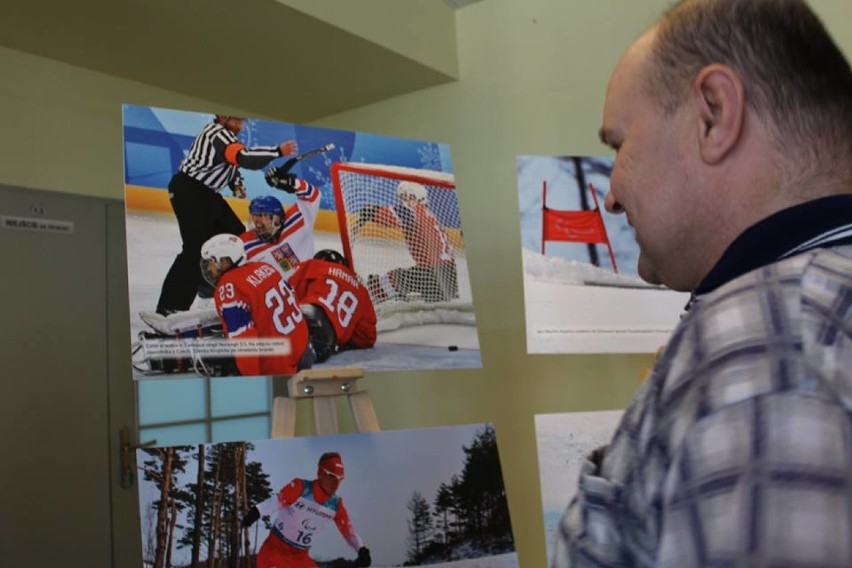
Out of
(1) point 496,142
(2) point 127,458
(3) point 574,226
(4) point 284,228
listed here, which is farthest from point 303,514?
(1) point 496,142

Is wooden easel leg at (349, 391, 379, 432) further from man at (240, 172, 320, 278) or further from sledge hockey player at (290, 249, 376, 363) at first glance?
man at (240, 172, 320, 278)

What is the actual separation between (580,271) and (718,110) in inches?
49.5

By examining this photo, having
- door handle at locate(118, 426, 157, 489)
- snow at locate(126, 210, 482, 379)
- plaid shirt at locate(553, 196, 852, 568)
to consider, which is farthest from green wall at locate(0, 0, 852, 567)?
plaid shirt at locate(553, 196, 852, 568)

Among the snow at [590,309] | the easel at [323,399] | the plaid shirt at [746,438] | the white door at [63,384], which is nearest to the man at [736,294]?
the plaid shirt at [746,438]

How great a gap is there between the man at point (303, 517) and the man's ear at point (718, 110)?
958 millimetres

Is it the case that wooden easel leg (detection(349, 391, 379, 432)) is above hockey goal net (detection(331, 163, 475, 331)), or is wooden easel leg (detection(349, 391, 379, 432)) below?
below

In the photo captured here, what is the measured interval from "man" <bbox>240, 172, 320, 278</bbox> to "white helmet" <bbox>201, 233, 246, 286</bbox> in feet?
0.06

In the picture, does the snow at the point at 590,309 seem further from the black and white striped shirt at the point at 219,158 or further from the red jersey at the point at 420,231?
the black and white striped shirt at the point at 219,158

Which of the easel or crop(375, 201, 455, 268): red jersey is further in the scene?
crop(375, 201, 455, 268): red jersey

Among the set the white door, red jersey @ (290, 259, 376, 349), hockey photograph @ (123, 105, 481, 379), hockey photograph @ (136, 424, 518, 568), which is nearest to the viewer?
hockey photograph @ (136, 424, 518, 568)

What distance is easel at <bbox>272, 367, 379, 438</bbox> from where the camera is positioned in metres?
1.42

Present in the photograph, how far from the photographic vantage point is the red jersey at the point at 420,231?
170 cm

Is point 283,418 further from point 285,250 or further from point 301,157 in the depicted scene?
point 301,157

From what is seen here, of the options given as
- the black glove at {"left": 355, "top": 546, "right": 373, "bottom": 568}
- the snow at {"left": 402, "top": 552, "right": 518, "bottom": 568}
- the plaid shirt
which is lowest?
the snow at {"left": 402, "top": 552, "right": 518, "bottom": 568}
